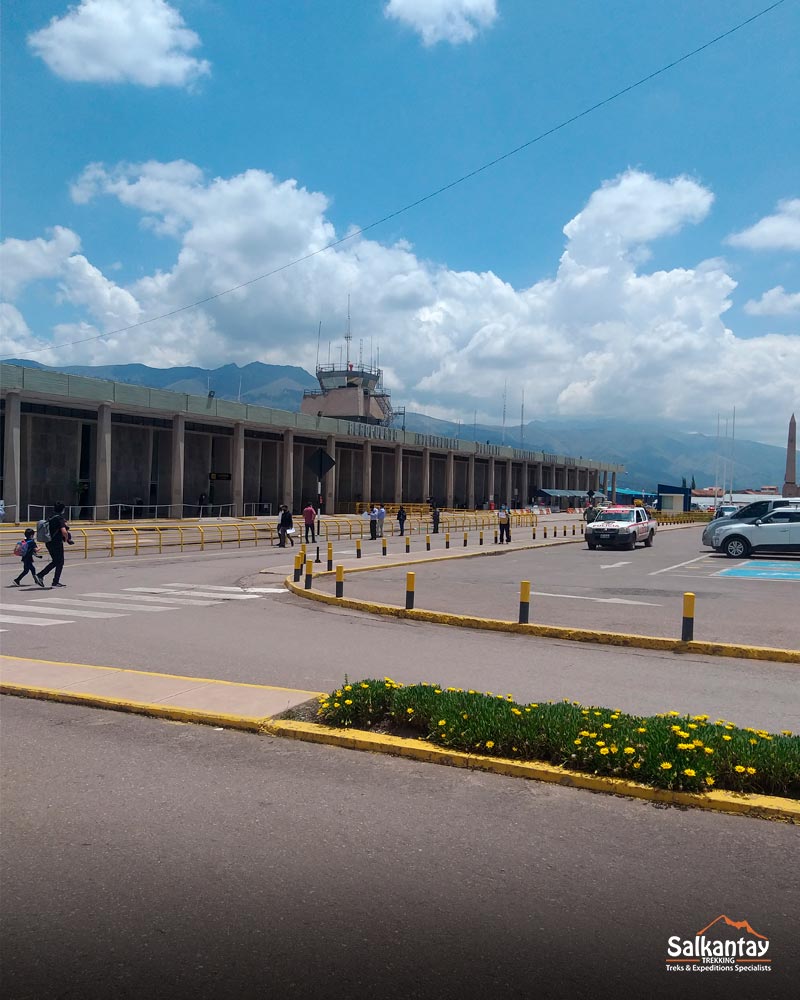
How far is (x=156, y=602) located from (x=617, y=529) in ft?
72.3

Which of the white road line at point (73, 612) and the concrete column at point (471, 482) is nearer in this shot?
the white road line at point (73, 612)

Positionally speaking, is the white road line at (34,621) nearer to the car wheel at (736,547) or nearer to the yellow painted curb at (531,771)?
the yellow painted curb at (531,771)

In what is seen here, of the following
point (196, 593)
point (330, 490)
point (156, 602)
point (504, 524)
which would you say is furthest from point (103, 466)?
point (156, 602)

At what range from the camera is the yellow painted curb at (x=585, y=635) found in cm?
1080

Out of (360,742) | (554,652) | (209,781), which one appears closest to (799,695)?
(554,652)

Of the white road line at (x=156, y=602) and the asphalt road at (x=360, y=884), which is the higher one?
the asphalt road at (x=360, y=884)

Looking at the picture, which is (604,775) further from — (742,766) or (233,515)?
(233,515)

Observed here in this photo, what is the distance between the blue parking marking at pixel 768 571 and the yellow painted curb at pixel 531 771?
1665cm

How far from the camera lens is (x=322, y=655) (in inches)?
419

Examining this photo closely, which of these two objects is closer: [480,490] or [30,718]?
[30,718]

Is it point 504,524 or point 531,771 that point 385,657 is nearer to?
point 531,771

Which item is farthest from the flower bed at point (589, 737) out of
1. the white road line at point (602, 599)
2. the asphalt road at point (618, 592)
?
the white road line at point (602, 599)

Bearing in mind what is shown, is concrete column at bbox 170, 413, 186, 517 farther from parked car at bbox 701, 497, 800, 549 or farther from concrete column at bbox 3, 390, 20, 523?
parked car at bbox 701, 497, 800, 549

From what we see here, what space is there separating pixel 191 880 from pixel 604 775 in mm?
2938
